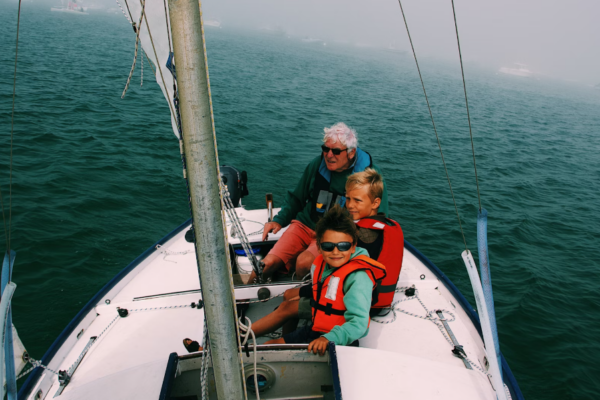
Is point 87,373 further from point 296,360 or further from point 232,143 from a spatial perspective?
point 232,143

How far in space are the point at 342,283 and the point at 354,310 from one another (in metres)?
0.18

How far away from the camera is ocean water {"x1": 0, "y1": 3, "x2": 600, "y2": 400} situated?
6.22 metres

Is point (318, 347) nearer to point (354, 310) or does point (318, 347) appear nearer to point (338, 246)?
point (354, 310)

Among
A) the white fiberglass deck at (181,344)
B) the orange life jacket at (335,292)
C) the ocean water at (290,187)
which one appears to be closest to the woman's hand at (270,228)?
the white fiberglass deck at (181,344)

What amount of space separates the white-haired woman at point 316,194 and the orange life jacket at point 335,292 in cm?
106

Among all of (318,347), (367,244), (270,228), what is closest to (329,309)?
(318,347)

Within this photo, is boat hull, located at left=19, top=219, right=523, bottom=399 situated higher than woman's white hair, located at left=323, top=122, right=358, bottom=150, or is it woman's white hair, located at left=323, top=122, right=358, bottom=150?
woman's white hair, located at left=323, top=122, right=358, bottom=150

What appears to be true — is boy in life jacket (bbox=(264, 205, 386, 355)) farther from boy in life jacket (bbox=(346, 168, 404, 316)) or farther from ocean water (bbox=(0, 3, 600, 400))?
A: ocean water (bbox=(0, 3, 600, 400))

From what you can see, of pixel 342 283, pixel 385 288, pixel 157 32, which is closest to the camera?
pixel 342 283

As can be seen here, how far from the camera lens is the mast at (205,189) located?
3.67 ft

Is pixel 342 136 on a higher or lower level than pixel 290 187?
higher

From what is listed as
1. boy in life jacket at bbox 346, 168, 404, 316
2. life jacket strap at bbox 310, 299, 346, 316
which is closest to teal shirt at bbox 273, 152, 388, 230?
boy in life jacket at bbox 346, 168, 404, 316

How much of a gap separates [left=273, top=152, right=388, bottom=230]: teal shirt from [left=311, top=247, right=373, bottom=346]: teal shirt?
1262 millimetres

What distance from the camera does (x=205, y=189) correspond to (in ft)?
4.08
